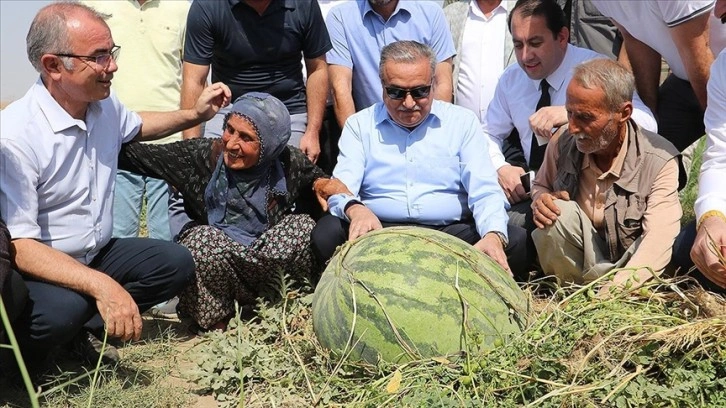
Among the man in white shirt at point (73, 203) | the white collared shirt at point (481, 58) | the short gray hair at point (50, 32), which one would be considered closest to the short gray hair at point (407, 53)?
the white collared shirt at point (481, 58)

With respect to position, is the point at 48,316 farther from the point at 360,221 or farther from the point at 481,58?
the point at 481,58

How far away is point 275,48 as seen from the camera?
569 cm

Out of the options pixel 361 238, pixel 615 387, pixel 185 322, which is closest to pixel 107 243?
pixel 185 322

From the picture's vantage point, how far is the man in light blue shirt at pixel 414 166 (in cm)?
478

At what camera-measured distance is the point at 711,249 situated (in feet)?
12.2

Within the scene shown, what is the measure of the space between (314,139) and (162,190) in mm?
1227

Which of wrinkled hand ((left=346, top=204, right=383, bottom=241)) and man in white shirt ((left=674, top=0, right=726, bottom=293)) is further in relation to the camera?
wrinkled hand ((left=346, top=204, right=383, bottom=241))

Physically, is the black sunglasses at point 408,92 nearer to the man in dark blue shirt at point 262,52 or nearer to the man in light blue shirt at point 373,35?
the man in dark blue shirt at point 262,52

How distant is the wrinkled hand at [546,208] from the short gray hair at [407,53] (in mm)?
976

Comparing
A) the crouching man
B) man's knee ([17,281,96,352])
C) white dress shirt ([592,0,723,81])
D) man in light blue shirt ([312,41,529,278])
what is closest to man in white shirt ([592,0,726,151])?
white dress shirt ([592,0,723,81])

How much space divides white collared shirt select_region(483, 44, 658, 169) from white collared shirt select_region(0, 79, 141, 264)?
2585 mm

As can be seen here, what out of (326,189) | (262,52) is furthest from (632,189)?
(262,52)

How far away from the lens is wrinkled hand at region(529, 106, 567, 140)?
5.12 meters

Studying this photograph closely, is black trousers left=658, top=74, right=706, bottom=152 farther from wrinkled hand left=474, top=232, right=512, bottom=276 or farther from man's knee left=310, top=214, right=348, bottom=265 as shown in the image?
man's knee left=310, top=214, right=348, bottom=265
